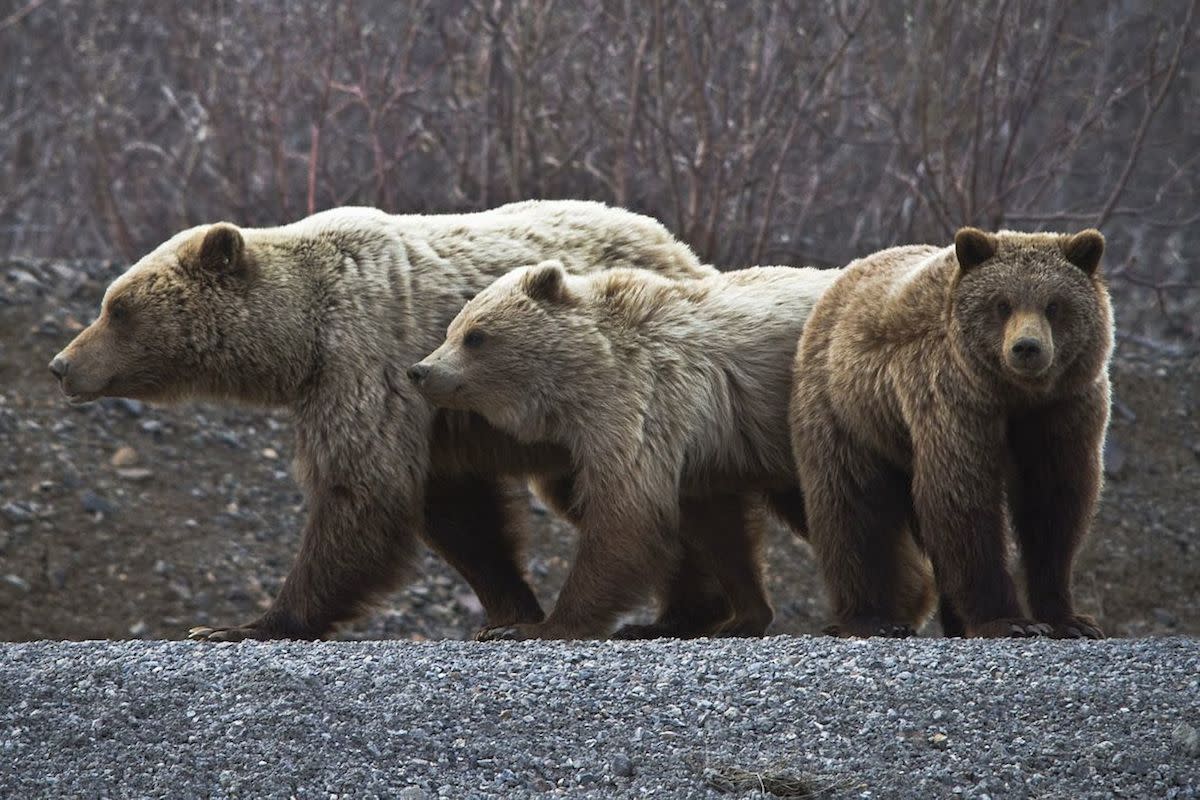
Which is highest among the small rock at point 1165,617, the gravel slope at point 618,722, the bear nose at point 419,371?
the bear nose at point 419,371

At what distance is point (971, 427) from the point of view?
5543 millimetres

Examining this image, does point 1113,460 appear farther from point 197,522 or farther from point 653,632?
point 197,522

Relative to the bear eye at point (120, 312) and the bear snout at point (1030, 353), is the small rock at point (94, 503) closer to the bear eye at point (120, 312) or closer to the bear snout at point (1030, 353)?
the bear eye at point (120, 312)

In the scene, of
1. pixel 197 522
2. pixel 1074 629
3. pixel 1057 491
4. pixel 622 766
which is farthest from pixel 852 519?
pixel 197 522

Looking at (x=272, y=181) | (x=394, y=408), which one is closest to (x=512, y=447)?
(x=394, y=408)

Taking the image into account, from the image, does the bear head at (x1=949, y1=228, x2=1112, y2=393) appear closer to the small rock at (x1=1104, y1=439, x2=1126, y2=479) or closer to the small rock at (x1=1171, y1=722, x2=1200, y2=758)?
the small rock at (x1=1171, y1=722, x2=1200, y2=758)

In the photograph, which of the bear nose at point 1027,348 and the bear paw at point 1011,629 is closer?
the bear nose at point 1027,348

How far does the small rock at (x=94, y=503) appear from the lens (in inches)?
368

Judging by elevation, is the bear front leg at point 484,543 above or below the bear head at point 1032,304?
below

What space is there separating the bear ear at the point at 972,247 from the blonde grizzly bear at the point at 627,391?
1.07 metres

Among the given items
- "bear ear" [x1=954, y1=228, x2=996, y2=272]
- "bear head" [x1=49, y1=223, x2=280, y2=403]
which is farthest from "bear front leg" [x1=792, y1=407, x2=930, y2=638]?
Result: "bear head" [x1=49, y1=223, x2=280, y2=403]

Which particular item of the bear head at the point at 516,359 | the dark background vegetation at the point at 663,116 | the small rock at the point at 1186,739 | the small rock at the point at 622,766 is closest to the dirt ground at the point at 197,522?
the dark background vegetation at the point at 663,116

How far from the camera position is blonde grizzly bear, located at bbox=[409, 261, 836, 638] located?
233 inches

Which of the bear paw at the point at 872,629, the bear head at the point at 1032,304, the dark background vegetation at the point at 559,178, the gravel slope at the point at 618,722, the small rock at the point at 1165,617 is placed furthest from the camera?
the small rock at the point at 1165,617
